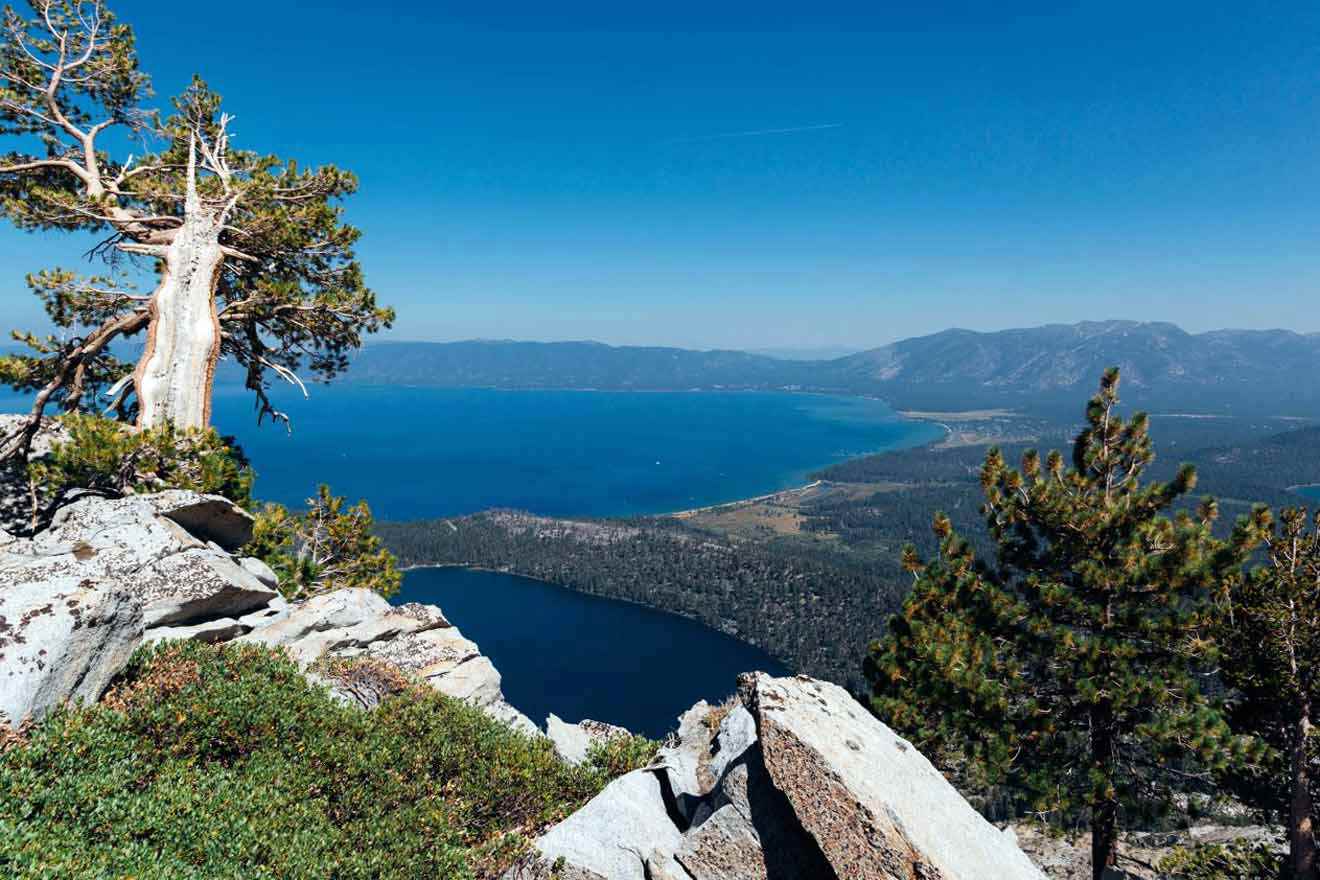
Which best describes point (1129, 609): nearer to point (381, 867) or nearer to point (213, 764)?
point (381, 867)

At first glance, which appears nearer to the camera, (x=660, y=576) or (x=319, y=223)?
(x=319, y=223)

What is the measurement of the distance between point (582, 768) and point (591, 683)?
12107cm

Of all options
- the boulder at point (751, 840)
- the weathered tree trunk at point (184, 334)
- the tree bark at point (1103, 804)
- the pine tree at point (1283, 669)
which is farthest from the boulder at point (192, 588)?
the pine tree at point (1283, 669)

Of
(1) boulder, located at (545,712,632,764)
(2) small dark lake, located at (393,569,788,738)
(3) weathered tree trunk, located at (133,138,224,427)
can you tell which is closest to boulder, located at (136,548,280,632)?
(3) weathered tree trunk, located at (133,138,224,427)

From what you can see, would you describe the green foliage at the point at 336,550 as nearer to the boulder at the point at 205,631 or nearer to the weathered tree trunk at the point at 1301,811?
the boulder at the point at 205,631

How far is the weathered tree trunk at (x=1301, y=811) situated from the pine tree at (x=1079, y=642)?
0.78 meters

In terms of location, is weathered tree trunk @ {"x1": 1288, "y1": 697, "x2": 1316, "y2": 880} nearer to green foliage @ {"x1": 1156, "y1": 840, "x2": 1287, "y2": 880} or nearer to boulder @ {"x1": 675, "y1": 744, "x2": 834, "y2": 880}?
green foliage @ {"x1": 1156, "y1": 840, "x2": 1287, "y2": 880}

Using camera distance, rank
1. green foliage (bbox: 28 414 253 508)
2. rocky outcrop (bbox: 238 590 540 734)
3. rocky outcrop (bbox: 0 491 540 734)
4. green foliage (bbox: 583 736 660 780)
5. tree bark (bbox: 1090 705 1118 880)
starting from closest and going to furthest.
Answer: rocky outcrop (bbox: 0 491 540 734) < green foliage (bbox: 583 736 660 780) < rocky outcrop (bbox: 238 590 540 734) < green foliage (bbox: 28 414 253 508) < tree bark (bbox: 1090 705 1118 880)

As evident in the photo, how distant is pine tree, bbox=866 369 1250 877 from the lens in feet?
41.9

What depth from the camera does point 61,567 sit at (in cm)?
767

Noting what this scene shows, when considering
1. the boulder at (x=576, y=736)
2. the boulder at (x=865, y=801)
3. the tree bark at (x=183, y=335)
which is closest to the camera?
the boulder at (x=865, y=801)

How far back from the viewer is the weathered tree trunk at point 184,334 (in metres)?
13.8

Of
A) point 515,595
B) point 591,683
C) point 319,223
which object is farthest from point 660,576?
point 319,223

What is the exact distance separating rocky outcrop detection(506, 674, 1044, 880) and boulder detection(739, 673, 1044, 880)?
1 cm
